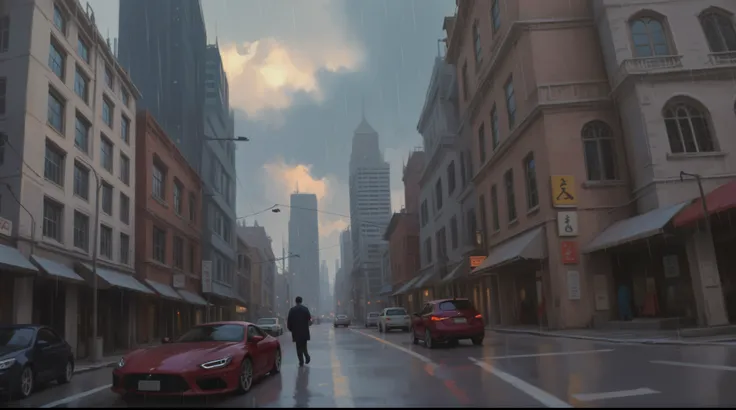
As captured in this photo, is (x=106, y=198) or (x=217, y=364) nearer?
(x=217, y=364)

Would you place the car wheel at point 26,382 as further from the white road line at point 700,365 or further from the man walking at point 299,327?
the white road line at point 700,365

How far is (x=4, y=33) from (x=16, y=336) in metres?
14.5

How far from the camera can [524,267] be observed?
3145cm

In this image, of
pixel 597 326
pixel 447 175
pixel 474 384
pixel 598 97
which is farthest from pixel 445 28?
pixel 474 384

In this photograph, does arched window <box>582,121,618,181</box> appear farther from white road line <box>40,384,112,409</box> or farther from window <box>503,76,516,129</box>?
white road line <box>40,384,112,409</box>

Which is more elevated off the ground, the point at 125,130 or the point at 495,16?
the point at 495,16

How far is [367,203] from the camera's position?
17238cm

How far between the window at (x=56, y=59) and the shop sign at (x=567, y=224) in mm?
21582

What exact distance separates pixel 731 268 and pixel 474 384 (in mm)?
17209

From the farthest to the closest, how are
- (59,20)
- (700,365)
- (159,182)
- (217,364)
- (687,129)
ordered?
1. (159,182)
2. (59,20)
3. (687,129)
4. (700,365)
5. (217,364)

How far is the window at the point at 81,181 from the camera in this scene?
2534cm

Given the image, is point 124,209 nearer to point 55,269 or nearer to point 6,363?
point 55,269

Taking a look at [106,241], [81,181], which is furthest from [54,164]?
[106,241]

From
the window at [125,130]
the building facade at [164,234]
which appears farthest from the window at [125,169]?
the building facade at [164,234]
